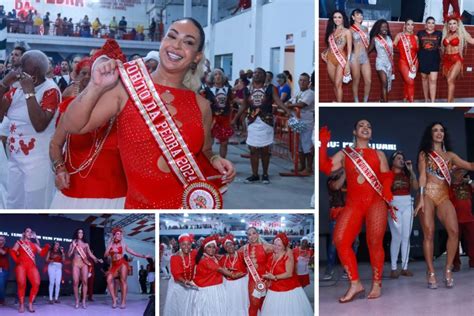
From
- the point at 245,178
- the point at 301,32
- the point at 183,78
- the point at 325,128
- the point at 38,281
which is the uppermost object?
the point at 301,32

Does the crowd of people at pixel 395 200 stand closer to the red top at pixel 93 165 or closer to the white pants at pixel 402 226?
the white pants at pixel 402 226

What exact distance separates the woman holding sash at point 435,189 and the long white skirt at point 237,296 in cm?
84

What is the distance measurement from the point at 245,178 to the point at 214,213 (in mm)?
207

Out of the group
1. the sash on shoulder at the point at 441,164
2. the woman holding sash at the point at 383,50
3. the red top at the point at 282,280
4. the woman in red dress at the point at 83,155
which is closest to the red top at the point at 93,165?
the woman in red dress at the point at 83,155

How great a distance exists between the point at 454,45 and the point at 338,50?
20.4 inches

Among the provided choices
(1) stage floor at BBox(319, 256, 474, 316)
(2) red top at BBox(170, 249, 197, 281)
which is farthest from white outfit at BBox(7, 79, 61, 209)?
(1) stage floor at BBox(319, 256, 474, 316)

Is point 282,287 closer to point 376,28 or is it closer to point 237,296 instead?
point 237,296

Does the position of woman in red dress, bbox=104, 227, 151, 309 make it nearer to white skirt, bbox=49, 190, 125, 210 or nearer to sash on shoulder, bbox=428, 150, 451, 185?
white skirt, bbox=49, 190, 125, 210

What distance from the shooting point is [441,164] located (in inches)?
120

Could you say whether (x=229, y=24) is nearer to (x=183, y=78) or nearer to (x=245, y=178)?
(x=183, y=78)

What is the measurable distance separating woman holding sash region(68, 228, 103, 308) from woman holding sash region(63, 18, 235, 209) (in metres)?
0.36

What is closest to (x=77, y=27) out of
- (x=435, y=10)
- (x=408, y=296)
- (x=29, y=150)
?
(x=29, y=150)

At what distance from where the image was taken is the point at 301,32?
2.84m

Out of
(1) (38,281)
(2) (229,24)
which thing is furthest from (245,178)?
(1) (38,281)
